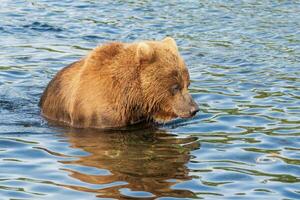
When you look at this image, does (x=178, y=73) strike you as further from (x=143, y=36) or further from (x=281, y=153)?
(x=143, y=36)

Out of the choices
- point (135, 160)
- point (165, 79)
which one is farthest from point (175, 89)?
point (135, 160)

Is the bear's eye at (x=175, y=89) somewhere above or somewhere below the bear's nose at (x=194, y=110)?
above

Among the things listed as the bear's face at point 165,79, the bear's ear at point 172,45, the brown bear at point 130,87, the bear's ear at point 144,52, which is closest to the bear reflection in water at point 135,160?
the brown bear at point 130,87

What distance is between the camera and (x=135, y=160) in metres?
9.92

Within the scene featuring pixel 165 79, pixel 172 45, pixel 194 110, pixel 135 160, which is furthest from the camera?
pixel 172 45

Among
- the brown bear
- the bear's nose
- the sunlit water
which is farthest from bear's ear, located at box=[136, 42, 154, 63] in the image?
the sunlit water

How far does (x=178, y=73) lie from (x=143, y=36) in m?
6.88

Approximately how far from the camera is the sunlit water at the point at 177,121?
888 centimetres

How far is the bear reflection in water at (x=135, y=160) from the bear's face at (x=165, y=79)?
0.43 meters

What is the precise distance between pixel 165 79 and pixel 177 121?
910 mm

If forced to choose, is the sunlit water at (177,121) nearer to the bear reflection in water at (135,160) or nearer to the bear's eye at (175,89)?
the bear reflection in water at (135,160)

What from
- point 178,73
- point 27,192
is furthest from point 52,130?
point 27,192

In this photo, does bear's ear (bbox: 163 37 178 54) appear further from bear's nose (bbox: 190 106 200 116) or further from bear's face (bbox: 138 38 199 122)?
bear's nose (bbox: 190 106 200 116)

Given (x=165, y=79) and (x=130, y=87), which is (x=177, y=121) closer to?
(x=165, y=79)
